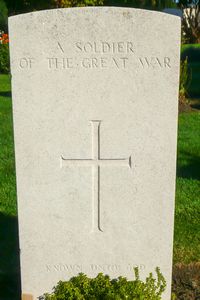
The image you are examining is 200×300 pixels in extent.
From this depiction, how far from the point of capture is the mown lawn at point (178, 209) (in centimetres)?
388

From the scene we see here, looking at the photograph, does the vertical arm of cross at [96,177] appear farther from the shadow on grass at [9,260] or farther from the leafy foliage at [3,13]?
the leafy foliage at [3,13]

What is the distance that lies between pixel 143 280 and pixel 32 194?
963 millimetres

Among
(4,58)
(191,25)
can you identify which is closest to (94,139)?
(4,58)

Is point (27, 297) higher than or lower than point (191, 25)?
lower

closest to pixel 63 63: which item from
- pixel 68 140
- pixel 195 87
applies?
pixel 68 140

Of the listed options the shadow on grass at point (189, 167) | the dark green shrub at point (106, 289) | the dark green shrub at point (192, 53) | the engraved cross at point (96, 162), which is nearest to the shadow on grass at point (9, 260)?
the dark green shrub at point (106, 289)

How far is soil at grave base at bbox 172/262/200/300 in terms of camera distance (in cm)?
→ 343

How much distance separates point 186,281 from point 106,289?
992 millimetres

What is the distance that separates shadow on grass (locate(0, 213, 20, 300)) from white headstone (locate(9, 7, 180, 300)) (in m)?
0.47

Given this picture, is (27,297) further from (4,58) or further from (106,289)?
(4,58)

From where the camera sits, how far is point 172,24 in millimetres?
2596

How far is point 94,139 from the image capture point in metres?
2.79

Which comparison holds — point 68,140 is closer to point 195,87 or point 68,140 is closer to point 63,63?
point 63,63

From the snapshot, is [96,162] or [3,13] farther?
[3,13]
